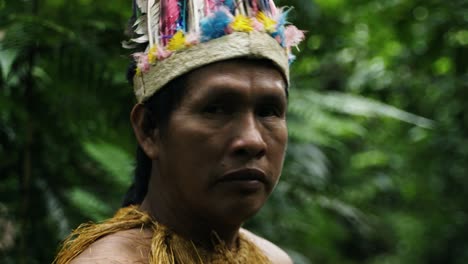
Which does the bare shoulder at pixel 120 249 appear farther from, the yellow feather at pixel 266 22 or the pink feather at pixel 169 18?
the yellow feather at pixel 266 22

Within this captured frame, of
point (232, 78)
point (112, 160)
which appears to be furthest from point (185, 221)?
point (112, 160)

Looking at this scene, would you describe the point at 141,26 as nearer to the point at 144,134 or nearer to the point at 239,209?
the point at 144,134

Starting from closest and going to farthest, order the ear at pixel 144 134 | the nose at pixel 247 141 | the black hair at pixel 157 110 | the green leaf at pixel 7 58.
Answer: the nose at pixel 247 141, the black hair at pixel 157 110, the ear at pixel 144 134, the green leaf at pixel 7 58

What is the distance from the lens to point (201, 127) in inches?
84.1

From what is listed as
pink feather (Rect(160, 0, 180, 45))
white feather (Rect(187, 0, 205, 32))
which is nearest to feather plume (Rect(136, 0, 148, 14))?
pink feather (Rect(160, 0, 180, 45))

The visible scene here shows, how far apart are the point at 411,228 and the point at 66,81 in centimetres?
517

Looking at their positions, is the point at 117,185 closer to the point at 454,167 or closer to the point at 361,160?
the point at 454,167

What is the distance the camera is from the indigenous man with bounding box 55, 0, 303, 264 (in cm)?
213

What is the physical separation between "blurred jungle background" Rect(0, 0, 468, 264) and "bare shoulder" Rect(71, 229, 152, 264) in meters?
0.69

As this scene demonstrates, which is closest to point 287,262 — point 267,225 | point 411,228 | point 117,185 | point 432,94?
point 117,185

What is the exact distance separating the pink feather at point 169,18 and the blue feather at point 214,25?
12 centimetres

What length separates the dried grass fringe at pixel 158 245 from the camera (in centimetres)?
223

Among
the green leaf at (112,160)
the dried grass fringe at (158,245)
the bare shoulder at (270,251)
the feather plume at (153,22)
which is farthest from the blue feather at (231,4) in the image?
the green leaf at (112,160)

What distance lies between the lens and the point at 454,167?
5848 millimetres
